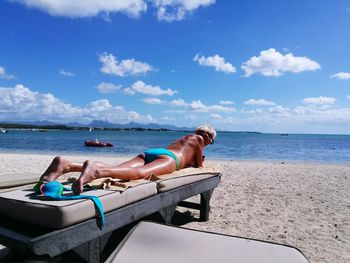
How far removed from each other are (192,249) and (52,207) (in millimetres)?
1084

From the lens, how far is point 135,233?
2445 millimetres

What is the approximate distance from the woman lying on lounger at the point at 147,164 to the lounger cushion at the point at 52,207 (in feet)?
0.84

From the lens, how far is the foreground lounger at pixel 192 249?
2.08 metres

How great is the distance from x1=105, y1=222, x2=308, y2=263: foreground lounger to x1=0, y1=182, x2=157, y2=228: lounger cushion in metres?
0.40

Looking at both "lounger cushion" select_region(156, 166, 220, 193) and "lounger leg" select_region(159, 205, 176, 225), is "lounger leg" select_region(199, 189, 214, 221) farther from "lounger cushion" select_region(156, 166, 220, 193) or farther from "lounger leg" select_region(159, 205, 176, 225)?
"lounger leg" select_region(159, 205, 176, 225)

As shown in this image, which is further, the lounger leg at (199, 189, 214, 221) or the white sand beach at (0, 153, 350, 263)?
the lounger leg at (199, 189, 214, 221)

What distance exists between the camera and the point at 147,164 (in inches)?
155

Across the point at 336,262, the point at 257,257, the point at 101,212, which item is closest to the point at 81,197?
the point at 101,212

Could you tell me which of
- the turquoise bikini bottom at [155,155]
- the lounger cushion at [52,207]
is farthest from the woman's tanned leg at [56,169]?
the turquoise bikini bottom at [155,155]

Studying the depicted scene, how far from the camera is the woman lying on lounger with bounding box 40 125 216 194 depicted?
3.15 meters

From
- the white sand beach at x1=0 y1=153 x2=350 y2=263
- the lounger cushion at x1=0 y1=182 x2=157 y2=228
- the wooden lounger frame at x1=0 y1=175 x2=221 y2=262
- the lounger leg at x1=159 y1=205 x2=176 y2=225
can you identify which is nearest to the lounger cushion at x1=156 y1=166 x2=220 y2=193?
the wooden lounger frame at x1=0 y1=175 x2=221 y2=262

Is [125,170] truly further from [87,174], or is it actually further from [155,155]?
[155,155]

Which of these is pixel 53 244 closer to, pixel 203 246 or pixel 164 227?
pixel 164 227

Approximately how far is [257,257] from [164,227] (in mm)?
812
